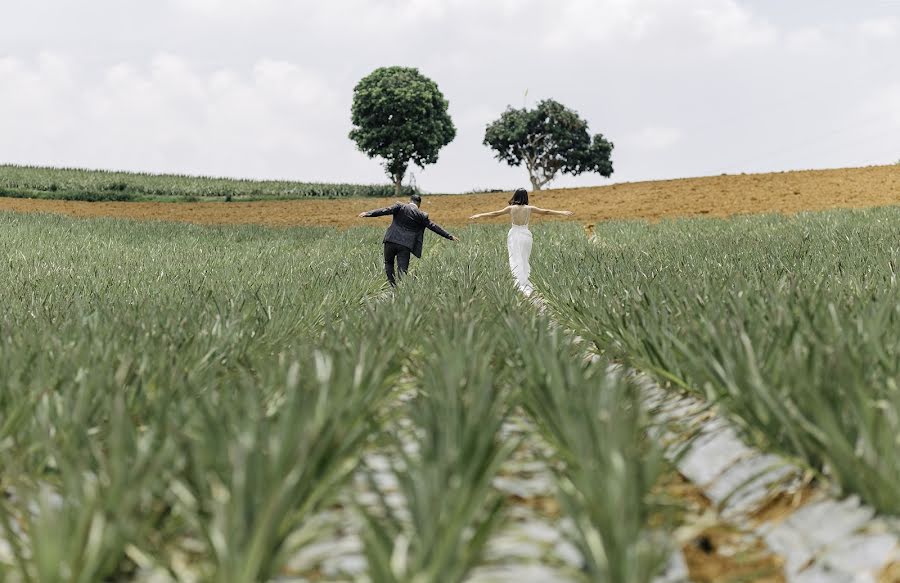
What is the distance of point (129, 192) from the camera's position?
40500 millimetres

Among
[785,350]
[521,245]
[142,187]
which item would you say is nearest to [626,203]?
[521,245]

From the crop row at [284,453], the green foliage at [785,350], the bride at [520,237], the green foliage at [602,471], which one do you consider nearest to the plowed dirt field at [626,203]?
the bride at [520,237]

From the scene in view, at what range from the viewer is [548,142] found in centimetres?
5244

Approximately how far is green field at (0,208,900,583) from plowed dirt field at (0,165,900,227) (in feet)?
64.7

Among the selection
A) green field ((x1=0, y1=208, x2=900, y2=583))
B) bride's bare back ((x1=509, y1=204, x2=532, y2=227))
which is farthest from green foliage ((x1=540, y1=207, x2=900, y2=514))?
bride's bare back ((x1=509, y1=204, x2=532, y2=227))

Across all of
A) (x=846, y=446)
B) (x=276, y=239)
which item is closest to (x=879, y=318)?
(x=846, y=446)

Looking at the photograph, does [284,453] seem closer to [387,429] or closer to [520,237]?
[387,429]

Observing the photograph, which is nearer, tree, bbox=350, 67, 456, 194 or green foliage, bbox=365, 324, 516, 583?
green foliage, bbox=365, 324, 516, 583

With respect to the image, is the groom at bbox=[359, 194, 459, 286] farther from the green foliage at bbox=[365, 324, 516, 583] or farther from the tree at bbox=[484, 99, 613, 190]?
the tree at bbox=[484, 99, 613, 190]

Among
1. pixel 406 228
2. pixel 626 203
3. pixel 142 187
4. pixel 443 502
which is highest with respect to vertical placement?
pixel 142 187

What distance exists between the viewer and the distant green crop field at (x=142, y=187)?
37.7 meters

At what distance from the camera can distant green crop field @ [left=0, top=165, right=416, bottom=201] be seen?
3772 cm

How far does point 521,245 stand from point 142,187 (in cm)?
4080

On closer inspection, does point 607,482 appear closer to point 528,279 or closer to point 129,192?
point 528,279
